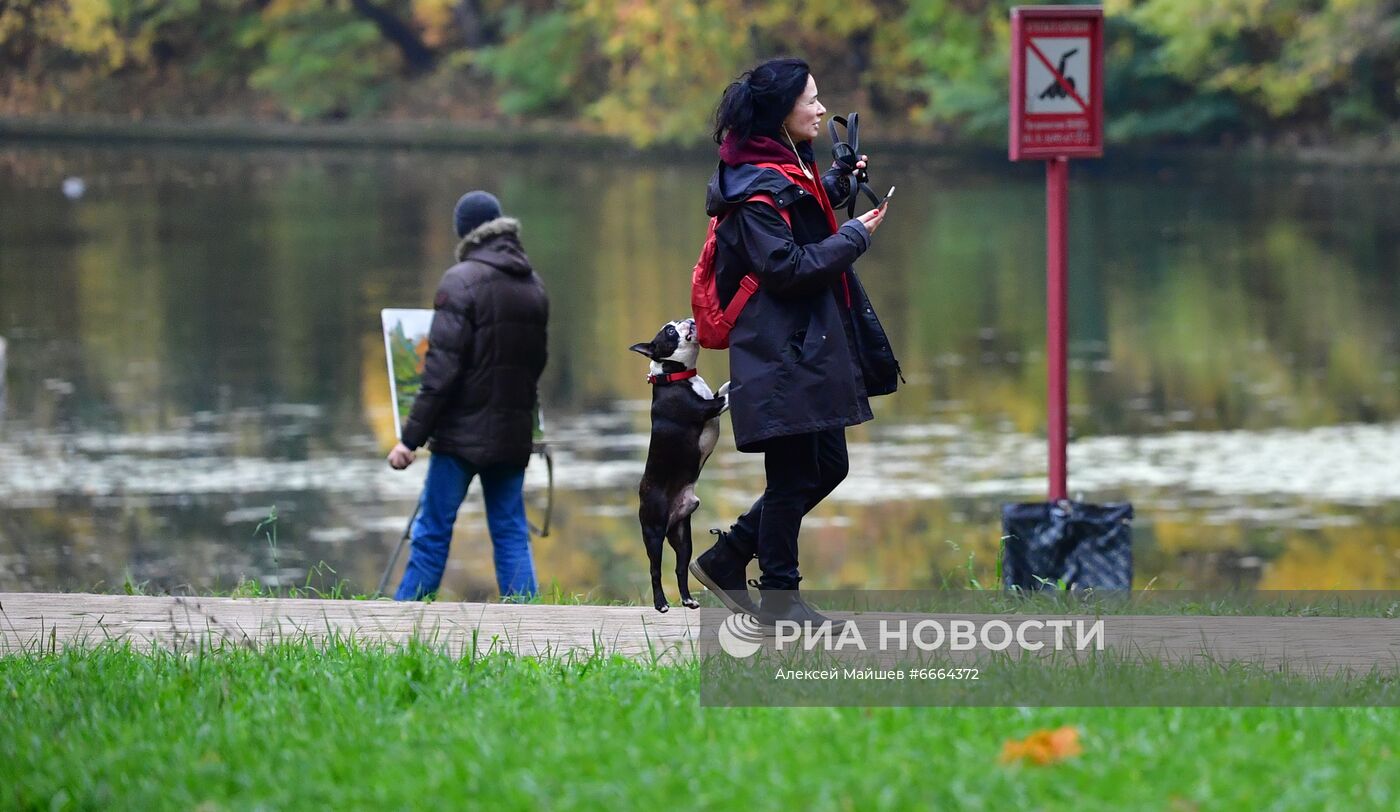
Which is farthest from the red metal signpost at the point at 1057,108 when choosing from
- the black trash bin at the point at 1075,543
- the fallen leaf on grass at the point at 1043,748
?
the fallen leaf on grass at the point at 1043,748

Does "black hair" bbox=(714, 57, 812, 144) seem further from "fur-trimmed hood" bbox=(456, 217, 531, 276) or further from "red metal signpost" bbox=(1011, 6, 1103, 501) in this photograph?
"red metal signpost" bbox=(1011, 6, 1103, 501)

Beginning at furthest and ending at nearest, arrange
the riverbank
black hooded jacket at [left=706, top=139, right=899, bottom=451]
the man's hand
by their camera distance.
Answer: the riverbank
the man's hand
black hooded jacket at [left=706, top=139, right=899, bottom=451]

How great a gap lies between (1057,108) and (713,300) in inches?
155

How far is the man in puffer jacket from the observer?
8.19 metres

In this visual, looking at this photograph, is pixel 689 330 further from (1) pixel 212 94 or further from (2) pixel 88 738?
(1) pixel 212 94

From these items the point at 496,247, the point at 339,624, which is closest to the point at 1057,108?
the point at 496,247

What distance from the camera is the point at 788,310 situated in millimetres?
5559

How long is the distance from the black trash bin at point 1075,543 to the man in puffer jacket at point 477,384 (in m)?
2.19

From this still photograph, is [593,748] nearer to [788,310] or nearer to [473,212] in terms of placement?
[788,310]

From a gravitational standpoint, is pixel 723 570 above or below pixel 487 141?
below

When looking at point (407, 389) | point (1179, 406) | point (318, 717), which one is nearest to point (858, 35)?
point (1179, 406)

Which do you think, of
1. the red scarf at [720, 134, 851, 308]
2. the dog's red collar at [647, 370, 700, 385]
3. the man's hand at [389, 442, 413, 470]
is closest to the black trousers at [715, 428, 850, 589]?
the dog's red collar at [647, 370, 700, 385]

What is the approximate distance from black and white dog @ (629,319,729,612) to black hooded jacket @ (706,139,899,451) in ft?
0.85

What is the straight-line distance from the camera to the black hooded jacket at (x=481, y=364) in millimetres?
8172
